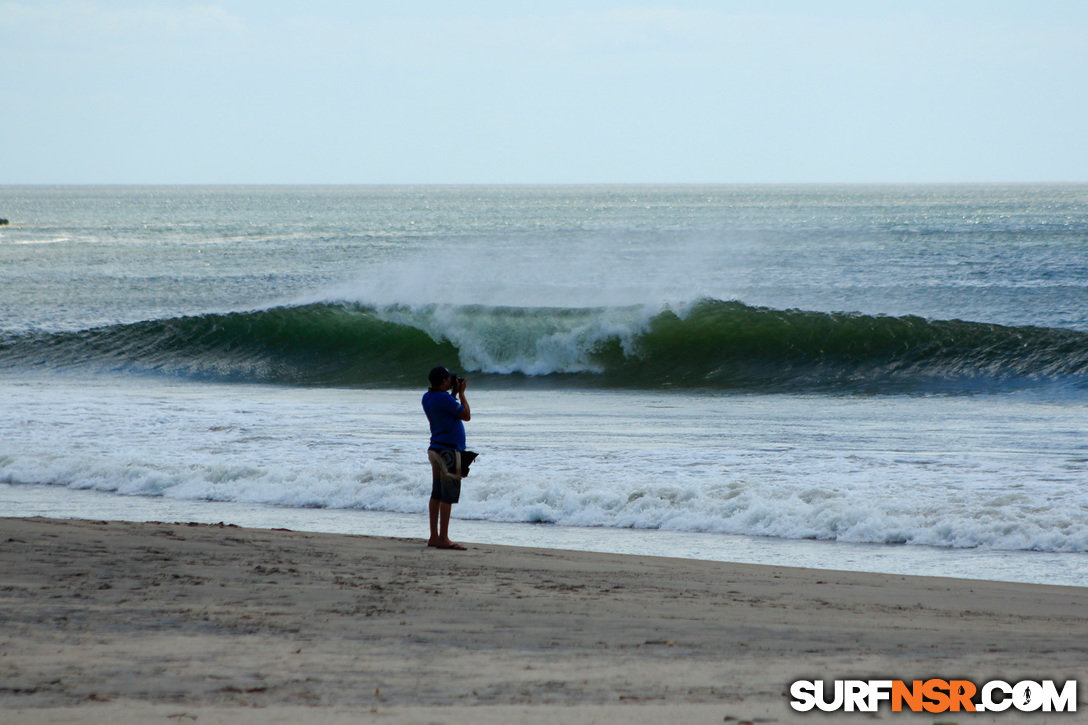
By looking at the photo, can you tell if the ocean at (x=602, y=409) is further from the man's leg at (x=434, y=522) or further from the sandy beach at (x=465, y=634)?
the sandy beach at (x=465, y=634)

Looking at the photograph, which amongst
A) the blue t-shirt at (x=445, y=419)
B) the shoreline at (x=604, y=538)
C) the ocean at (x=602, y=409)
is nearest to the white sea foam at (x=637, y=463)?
the ocean at (x=602, y=409)

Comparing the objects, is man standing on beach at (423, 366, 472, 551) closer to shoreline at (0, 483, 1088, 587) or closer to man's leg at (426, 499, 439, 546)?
man's leg at (426, 499, 439, 546)

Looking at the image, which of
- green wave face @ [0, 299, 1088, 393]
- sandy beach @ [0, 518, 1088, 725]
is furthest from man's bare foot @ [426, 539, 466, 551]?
green wave face @ [0, 299, 1088, 393]

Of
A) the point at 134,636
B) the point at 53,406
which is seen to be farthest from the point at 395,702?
the point at 53,406

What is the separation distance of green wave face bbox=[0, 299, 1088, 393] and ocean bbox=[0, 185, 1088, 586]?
7 centimetres

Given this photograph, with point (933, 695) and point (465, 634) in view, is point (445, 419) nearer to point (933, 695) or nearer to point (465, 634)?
point (465, 634)

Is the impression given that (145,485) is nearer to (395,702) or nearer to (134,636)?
(134,636)

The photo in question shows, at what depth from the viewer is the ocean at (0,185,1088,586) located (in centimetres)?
744

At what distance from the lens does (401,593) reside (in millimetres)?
4949

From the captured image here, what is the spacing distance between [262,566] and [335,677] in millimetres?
2194

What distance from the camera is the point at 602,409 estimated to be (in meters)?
13.6

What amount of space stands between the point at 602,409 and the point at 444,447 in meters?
7.28

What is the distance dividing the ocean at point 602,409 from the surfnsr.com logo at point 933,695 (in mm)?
2680

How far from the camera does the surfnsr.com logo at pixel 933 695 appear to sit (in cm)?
331
